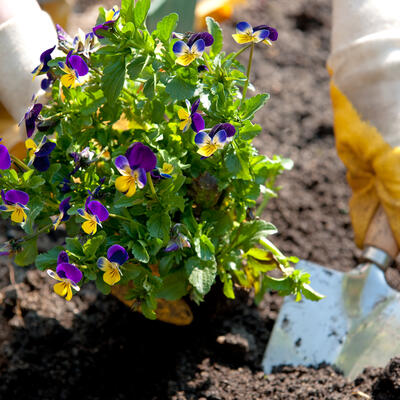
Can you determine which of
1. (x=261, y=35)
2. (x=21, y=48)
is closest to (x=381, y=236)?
(x=261, y=35)

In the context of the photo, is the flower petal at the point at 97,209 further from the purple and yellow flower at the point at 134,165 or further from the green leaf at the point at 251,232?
the green leaf at the point at 251,232

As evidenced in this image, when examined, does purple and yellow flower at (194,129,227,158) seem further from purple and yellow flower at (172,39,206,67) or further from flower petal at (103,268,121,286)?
flower petal at (103,268,121,286)

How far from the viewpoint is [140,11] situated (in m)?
1.00

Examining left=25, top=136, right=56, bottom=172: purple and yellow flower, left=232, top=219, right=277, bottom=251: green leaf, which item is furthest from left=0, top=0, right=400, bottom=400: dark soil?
left=25, top=136, right=56, bottom=172: purple and yellow flower

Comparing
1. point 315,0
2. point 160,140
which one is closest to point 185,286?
point 160,140

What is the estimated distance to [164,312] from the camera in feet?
4.57

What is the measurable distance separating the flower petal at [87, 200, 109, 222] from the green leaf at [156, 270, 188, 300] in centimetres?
28

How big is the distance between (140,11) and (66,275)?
0.52 metres

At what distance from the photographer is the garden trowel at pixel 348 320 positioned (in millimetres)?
1510

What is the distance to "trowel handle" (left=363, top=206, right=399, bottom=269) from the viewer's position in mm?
1600

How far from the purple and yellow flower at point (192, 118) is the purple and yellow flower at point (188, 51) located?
0.26ft

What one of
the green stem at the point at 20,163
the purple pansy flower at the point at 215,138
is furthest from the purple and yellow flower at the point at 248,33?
the green stem at the point at 20,163

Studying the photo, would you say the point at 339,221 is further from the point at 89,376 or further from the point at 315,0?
the point at 315,0

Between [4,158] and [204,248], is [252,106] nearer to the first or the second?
[204,248]
